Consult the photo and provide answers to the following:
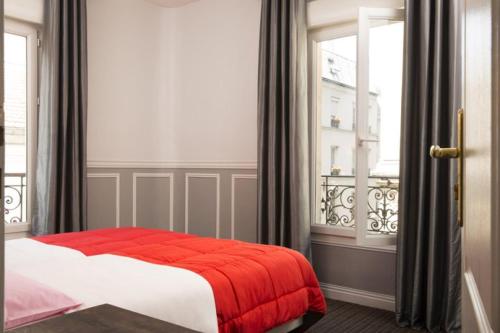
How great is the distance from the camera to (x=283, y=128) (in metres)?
3.72

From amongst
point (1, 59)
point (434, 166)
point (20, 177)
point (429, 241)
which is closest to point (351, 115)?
point (434, 166)

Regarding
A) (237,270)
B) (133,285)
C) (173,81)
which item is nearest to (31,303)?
(133,285)

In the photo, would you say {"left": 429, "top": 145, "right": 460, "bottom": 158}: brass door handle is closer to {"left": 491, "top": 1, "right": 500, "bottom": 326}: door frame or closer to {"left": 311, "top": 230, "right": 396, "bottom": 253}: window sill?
{"left": 491, "top": 1, "right": 500, "bottom": 326}: door frame

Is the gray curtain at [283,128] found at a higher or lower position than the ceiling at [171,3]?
lower

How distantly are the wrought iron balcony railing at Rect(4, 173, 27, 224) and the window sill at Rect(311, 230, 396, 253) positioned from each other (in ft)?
Result: 7.72

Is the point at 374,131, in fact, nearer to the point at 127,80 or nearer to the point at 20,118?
the point at 127,80

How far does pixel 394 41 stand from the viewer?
3.32 metres

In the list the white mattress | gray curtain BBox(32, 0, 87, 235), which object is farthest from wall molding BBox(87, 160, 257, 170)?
the white mattress

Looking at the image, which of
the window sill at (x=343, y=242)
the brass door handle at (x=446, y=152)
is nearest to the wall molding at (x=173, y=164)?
the window sill at (x=343, y=242)

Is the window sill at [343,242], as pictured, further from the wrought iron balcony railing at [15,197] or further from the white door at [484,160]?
the white door at [484,160]

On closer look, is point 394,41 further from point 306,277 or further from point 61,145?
point 61,145

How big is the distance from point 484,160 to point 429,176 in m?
2.71

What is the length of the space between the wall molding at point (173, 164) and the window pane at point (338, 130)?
2.23ft

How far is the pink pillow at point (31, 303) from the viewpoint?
4.78ft
